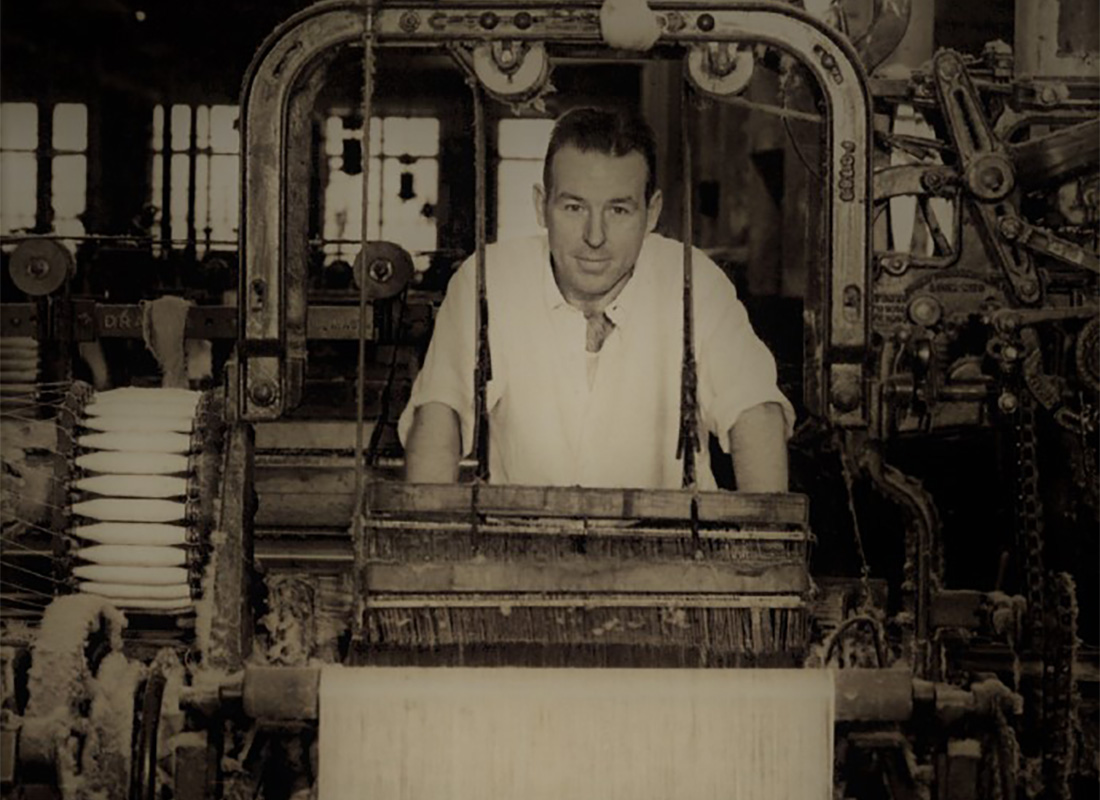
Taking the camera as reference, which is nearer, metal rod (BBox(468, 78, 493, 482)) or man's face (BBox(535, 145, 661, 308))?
metal rod (BBox(468, 78, 493, 482))

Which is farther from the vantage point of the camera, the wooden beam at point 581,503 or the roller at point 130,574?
the roller at point 130,574

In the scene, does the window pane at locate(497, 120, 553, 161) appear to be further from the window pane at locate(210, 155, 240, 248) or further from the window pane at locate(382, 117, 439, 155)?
the window pane at locate(210, 155, 240, 248)

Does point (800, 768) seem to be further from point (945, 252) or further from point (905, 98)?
point (905, 98)

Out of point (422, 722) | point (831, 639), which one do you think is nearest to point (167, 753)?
point (422, 722)

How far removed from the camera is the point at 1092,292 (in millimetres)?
3377

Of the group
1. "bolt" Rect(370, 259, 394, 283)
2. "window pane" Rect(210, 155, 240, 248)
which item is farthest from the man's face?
"window pane" Rect(210, 155, 240, 248)

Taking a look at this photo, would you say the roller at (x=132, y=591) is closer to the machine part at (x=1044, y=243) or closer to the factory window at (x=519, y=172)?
the factory window at (x=519, y=172)

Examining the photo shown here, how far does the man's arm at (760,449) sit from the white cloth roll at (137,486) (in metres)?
1.25

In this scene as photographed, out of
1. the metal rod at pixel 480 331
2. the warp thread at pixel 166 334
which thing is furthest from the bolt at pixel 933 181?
the warp thread at pixel 166 334

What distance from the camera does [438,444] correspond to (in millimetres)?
3305

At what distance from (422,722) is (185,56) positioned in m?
2.33

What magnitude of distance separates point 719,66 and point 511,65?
447mm

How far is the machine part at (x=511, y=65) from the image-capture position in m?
3.11

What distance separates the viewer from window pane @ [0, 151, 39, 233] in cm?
473
